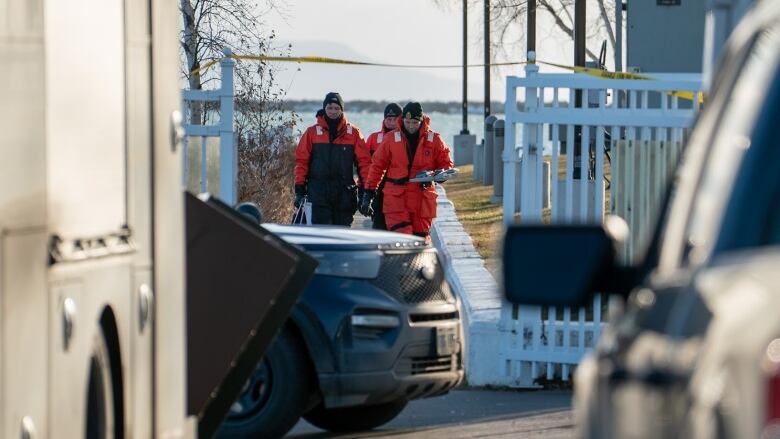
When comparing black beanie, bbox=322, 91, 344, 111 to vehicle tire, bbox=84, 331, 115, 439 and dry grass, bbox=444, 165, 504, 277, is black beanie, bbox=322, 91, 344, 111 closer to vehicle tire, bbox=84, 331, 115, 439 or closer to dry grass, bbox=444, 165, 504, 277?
dry grass, bbox=444, 165, 504, 277

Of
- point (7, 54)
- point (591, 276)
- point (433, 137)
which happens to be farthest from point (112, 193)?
point (433, 137)

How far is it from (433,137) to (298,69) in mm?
5694

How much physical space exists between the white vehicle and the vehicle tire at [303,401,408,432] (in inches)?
120

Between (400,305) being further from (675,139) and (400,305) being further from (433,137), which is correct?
(433,137)

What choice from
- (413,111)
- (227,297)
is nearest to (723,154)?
(227,297)

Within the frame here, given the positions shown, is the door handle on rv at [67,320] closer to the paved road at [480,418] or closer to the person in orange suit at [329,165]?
the paved road at [480,418]

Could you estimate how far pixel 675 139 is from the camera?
501 inches

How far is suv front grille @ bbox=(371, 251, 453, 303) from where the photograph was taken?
1009cm

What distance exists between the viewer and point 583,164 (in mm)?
13188

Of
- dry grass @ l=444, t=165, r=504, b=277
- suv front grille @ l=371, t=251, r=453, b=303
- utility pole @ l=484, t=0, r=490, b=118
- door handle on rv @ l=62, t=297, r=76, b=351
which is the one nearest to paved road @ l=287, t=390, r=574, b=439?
suv front grille @ l=371, t=251, r=453, b=303

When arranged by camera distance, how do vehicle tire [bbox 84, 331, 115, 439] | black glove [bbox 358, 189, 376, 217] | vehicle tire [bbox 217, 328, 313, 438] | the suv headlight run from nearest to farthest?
vehicle tire [bbox 84, 331, 115, 439]
vehicle tire [bbox 217, 328, 313, 438]
the suv headlight
black glove [bbox 358, 189, 376, 217]

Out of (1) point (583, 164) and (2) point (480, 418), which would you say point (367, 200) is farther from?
(2) point (480, 418)

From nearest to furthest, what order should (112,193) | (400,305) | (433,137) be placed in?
(112,193)
(400,305)
(433,137)

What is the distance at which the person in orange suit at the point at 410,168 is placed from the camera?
1744 centimetres
